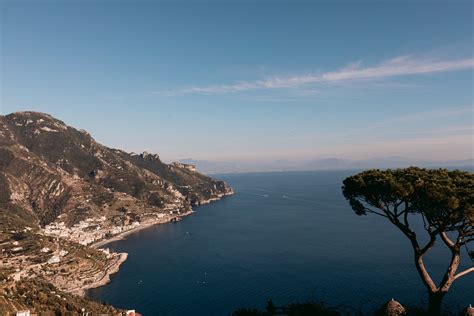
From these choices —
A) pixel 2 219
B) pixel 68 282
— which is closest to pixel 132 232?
pixel 2 219

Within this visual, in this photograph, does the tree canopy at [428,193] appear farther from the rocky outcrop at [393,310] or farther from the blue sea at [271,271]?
the blue sea at [271,271]

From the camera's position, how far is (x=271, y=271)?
111 m

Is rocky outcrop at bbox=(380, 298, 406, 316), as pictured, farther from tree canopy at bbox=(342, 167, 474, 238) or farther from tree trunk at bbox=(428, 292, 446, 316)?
tree canopy at bbox=(342, 167, 474, 238)

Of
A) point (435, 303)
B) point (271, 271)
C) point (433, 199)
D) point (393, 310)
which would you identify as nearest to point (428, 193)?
point (433, 199)

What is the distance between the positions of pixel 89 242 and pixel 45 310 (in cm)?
11073

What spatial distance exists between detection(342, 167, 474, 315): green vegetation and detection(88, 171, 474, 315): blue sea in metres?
37.2

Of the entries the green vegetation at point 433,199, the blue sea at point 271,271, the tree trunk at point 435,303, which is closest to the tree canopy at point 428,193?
the green vegetation at point 433,199

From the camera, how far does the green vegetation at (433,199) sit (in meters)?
28.4

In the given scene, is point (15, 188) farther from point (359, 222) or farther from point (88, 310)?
point (359, 222)

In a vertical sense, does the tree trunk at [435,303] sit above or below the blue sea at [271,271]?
above

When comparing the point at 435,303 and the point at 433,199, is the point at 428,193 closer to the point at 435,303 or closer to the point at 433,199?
the point at 433,199

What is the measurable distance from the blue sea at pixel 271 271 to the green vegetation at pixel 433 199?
1465 inches

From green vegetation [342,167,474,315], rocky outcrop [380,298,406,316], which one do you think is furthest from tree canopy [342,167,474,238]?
rocky outcrop [380,298,406,316]

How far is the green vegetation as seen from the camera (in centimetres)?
2844
